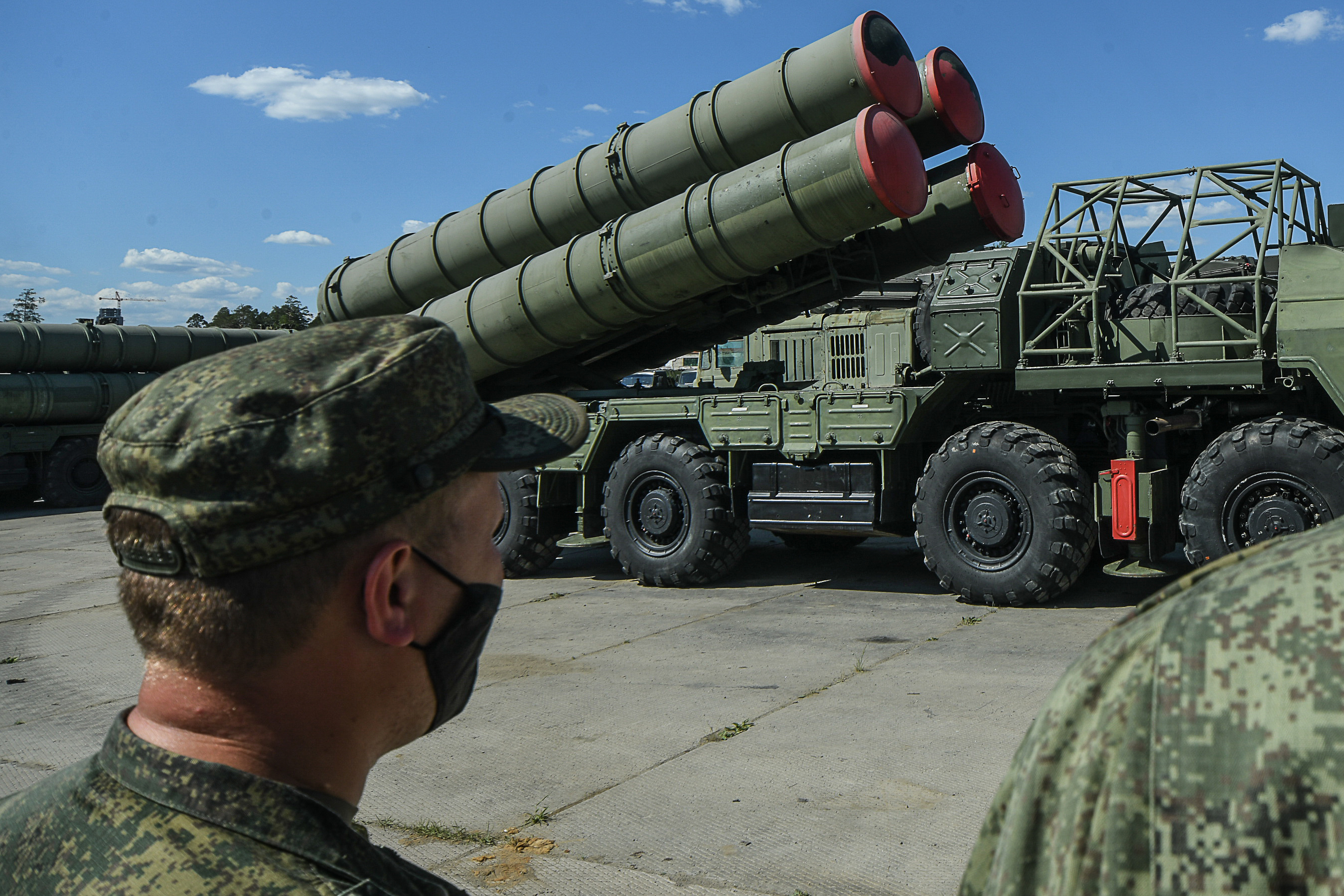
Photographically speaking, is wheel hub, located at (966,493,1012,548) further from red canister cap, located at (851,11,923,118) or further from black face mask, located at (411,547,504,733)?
black face mask, located at (411,547,504,733)

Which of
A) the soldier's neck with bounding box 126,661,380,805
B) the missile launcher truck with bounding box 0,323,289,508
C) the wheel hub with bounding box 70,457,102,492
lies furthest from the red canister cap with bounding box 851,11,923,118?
the wheel hub with bounding box 70,457,102,492

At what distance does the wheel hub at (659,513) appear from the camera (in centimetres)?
996

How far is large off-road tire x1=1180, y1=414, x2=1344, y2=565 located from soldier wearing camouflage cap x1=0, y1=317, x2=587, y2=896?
7.04 metres

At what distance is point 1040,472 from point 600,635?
3196 mm

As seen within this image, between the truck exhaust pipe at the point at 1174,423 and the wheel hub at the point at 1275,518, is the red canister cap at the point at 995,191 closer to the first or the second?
the truck exhaust pipe at the point at 1174,423

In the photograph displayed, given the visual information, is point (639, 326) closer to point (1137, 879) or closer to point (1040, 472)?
point (1040, 472)

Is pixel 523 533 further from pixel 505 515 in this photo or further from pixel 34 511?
pixel 34 511

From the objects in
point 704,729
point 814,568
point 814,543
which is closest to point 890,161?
point 814,568

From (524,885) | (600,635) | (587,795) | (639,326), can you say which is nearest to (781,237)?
(639,326)

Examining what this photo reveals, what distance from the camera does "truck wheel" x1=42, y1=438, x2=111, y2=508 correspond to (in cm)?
2000

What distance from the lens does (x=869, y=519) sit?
9.12m

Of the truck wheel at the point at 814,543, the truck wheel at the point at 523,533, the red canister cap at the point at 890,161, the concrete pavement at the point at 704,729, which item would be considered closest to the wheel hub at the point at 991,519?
the concrete pavement at the point at 704,729

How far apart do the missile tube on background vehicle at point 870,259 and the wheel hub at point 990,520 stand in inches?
79.1

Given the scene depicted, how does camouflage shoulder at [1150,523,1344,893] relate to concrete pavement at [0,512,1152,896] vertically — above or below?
above
